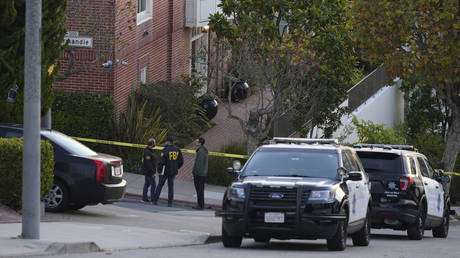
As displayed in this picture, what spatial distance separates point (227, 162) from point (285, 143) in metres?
13.2

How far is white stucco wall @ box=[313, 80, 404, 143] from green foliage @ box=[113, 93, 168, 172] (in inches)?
221

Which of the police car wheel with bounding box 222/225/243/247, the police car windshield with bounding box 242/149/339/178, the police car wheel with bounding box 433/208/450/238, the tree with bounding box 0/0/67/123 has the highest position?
the tree with bounding box 0/0/67/123

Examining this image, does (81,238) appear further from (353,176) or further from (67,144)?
(67,144)

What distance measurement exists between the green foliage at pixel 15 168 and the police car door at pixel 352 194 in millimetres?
4824

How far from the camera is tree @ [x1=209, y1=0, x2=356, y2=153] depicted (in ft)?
90.7

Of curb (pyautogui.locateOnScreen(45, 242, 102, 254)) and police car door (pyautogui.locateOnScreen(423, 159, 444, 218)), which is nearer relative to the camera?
curb (pyautogui.locateOnScreen(45, 242, 102, 254))

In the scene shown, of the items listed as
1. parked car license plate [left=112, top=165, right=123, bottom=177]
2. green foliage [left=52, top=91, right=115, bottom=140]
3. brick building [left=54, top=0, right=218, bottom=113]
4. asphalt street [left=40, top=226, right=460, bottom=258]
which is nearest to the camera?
asphalt street [left=40, top=226, right=460, bottom=258]

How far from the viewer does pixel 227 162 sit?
29.9m

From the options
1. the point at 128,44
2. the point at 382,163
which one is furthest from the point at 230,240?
the point at 128,44

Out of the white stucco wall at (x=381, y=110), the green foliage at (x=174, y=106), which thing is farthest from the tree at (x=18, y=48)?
the white stucco wall at (x=381, y=110)

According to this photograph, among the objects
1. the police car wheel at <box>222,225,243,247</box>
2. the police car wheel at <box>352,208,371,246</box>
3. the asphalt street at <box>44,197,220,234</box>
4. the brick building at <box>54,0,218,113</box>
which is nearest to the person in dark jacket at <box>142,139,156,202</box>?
the asphalt street at <box>44,197,220,234</box>

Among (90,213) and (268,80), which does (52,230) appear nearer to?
(90,213)

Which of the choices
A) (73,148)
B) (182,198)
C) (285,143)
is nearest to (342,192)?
(285,143)

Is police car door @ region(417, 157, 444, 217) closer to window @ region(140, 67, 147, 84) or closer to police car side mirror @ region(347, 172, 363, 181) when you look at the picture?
police car side mirror @ region(347, 172, 363, 181)
